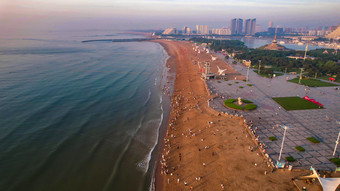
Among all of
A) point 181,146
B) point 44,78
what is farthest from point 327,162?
point 44,78

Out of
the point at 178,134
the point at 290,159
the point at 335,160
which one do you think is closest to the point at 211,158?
the point at 178,134

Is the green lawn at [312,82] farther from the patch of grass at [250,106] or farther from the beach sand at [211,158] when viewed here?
the beach sand at [211,158]

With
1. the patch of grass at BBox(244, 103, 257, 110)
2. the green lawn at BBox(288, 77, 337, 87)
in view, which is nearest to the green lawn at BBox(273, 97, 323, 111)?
the patch of grass at BBox(244, 103, 257, 110)

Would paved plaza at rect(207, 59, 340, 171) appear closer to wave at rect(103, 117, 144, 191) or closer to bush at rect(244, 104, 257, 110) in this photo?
bush at rect(244, 104, 257, 110)

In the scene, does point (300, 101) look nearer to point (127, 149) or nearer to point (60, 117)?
point (127, 149)

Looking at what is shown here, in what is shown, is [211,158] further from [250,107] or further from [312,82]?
[312,82]

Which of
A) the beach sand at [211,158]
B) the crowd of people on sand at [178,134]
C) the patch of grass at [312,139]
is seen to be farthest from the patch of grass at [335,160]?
the crowd of people on sand at [178,134]
